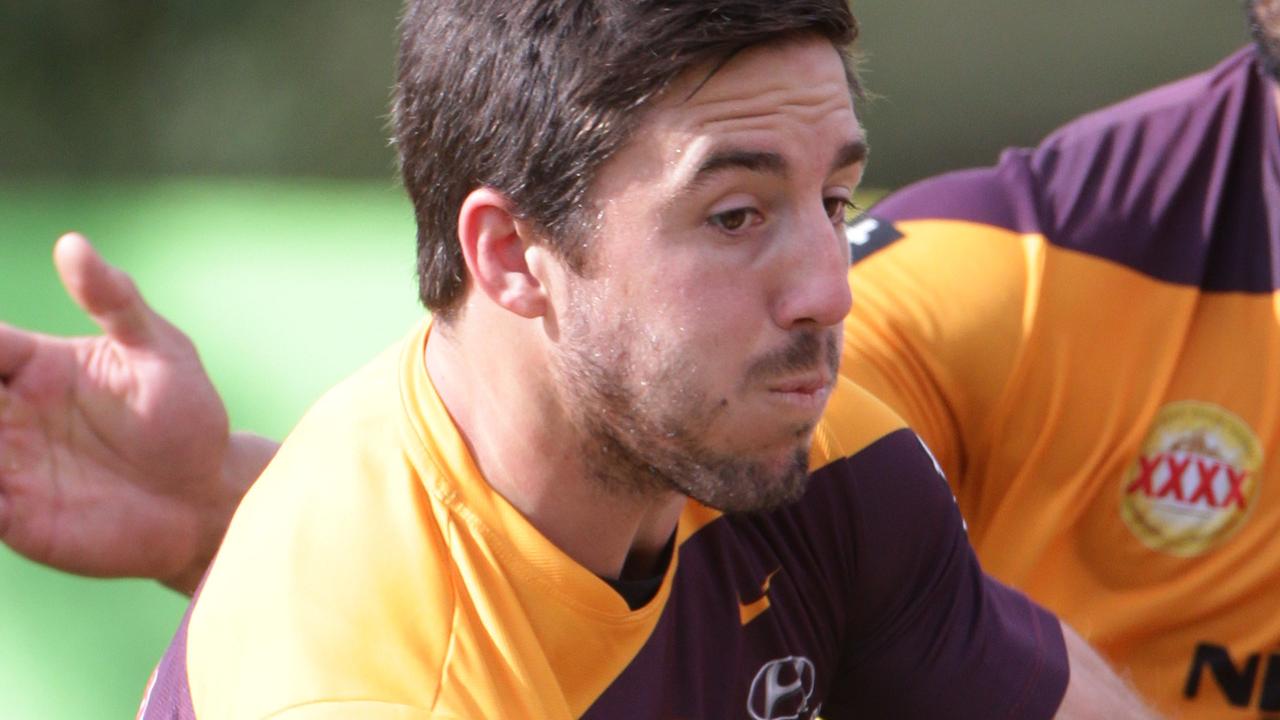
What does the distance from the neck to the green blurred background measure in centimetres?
163

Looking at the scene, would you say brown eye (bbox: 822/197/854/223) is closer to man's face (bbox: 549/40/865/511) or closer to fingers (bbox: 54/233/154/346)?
man's face (bbox: 549/40/865/511)

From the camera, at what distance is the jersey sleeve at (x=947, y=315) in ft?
5.89

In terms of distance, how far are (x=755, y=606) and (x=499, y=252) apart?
1.27 feet

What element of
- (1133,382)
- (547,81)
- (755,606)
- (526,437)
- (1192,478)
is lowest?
(1192,478)

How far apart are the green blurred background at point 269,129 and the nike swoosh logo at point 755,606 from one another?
161 cm

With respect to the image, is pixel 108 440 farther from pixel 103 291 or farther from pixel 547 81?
pixel 547 81

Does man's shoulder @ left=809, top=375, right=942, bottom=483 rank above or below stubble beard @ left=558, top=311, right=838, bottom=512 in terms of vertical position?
below

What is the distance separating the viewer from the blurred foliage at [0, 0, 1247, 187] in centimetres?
292

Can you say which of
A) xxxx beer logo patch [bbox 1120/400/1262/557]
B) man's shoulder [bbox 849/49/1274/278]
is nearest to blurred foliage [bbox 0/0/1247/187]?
man's shoulder [bbox 849/49/1274/278]

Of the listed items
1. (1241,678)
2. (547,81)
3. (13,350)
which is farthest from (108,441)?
(1241,678)

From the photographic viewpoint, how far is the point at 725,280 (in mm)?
1177

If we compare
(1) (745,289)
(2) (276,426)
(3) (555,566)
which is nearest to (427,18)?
(1) (745,289)

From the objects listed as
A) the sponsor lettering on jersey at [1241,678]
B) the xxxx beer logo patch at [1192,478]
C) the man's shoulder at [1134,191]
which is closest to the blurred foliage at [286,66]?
the man's shoulder at [1134,191]

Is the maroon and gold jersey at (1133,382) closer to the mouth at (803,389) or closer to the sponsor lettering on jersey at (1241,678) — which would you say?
the sponsor lettering on jersey at (1241,678)
